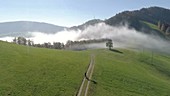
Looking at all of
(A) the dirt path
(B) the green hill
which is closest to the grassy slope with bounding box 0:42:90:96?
(B) the green hill

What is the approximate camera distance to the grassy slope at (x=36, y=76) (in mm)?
62169

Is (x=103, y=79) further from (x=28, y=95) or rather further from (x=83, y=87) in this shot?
(x=28, y=95)

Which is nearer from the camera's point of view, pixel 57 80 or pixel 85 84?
pixel 57 80

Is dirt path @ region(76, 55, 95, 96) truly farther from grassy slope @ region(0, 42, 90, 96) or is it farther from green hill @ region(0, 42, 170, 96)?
grassy slope @ region(0, 42, 90, 96)

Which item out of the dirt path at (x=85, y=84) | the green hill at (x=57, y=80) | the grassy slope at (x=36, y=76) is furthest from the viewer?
the dirt path at (x=85, y=84)

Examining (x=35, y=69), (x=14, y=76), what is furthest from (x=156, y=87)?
(x=14, y=76)

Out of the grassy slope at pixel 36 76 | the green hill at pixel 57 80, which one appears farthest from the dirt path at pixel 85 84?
the grassy slope at pixel 36 76

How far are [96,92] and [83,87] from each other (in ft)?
12.7

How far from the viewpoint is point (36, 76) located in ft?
241

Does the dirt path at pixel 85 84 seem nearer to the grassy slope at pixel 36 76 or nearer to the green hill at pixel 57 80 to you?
the green hill at pixel 57 80

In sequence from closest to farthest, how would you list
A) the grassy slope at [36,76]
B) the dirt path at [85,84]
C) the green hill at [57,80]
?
the grassy slope at [36,76] < the green hill at [57,80] < the dirt path at [85,84]

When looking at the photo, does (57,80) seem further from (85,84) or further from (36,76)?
(85,84)

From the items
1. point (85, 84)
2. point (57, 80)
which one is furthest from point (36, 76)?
point (85, 84)

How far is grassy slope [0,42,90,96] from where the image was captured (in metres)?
62.2
